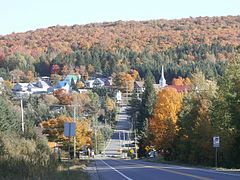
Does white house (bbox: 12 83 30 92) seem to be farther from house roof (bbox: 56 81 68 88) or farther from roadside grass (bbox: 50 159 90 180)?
roadside grass (bbox: 50 159 90 180)

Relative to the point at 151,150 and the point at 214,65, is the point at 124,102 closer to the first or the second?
the point at 214,65

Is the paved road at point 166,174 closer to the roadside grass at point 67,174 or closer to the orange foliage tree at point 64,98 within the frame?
the roadside grass at point 67,174

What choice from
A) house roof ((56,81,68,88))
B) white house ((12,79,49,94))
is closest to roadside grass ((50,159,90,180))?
white house ((12,79,49,94))

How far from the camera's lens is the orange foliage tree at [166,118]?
68375mm

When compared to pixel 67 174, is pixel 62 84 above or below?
above

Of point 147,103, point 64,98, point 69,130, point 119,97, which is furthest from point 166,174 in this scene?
point 119,97

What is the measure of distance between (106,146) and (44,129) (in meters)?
50.0

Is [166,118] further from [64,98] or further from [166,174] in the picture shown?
[64,98]

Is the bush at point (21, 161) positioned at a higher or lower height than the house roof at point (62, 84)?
lower

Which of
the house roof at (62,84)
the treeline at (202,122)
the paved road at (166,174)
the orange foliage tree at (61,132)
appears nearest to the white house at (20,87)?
the house roof at (62,84)

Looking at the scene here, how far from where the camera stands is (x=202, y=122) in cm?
5381

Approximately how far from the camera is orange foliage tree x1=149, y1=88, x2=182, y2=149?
68.4 m

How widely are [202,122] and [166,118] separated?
16.9m

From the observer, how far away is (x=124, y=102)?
194 meters
